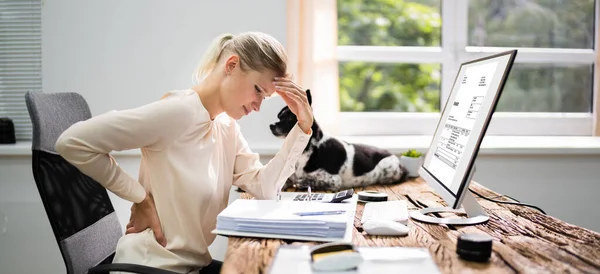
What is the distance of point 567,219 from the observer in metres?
2.50

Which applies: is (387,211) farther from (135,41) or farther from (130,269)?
(135,41)

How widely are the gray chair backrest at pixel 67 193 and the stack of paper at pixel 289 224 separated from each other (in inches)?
14.8

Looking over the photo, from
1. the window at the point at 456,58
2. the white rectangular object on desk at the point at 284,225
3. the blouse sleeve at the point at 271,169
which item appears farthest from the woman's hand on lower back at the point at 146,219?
the window at the point at 456,58

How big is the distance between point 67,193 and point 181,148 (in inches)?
11.5

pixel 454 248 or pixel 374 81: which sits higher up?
pixel 374 81

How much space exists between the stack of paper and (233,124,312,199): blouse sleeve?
1.08 feet

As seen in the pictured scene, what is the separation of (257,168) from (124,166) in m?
0.97

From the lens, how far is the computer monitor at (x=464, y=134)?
3.76ft

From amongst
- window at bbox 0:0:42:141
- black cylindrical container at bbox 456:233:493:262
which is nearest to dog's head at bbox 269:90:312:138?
black cylindrical container at bbox 456:233:493:262

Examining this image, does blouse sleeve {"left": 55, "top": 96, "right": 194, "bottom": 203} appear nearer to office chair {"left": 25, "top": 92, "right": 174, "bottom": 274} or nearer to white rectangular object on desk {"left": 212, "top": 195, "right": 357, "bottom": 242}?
office chair {"left": 25, "top": 92, "right": 174, "bottom": 274}

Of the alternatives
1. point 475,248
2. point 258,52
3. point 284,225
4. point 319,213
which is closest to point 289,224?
point 284,225

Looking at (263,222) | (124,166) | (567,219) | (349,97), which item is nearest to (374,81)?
(349,97)

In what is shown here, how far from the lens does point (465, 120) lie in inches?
51.6

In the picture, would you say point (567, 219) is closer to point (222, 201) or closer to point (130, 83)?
point (222, 201)
